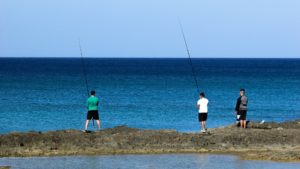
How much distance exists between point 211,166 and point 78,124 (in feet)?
70.1

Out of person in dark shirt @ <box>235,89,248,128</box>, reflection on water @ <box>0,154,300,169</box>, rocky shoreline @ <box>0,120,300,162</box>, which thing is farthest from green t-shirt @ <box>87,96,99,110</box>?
person in dark shirt @ <box>235,89,248,128</box>

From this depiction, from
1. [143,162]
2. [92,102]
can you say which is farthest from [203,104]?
[143,162]

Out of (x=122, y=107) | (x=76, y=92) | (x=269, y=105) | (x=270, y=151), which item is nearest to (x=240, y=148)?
(x=270, y=151)

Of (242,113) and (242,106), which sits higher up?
(242,106)

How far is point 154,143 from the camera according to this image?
1044 inches

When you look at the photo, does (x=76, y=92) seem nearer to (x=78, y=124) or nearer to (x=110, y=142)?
(x=78, y=124)

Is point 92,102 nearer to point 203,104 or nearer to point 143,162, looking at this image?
point 203,104

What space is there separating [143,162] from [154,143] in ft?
11.4

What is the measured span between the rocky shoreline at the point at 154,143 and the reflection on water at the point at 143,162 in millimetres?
839

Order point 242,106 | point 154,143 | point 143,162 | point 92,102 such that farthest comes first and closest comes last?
point 242,106, point 92,102, point 154,143, point 143,162

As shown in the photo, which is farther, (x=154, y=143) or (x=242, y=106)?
(x=242, y=106)

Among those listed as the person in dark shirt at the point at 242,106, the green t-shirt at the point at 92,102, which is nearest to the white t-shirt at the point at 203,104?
the person in dark shirt at the point at 242,106

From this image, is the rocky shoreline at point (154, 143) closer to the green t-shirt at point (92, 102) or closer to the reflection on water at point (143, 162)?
the reflection on water at point (143, 162)

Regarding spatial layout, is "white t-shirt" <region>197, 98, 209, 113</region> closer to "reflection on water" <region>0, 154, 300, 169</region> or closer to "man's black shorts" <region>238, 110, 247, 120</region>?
"man's black shorts" <region>238, 110, 247, 120</region>
